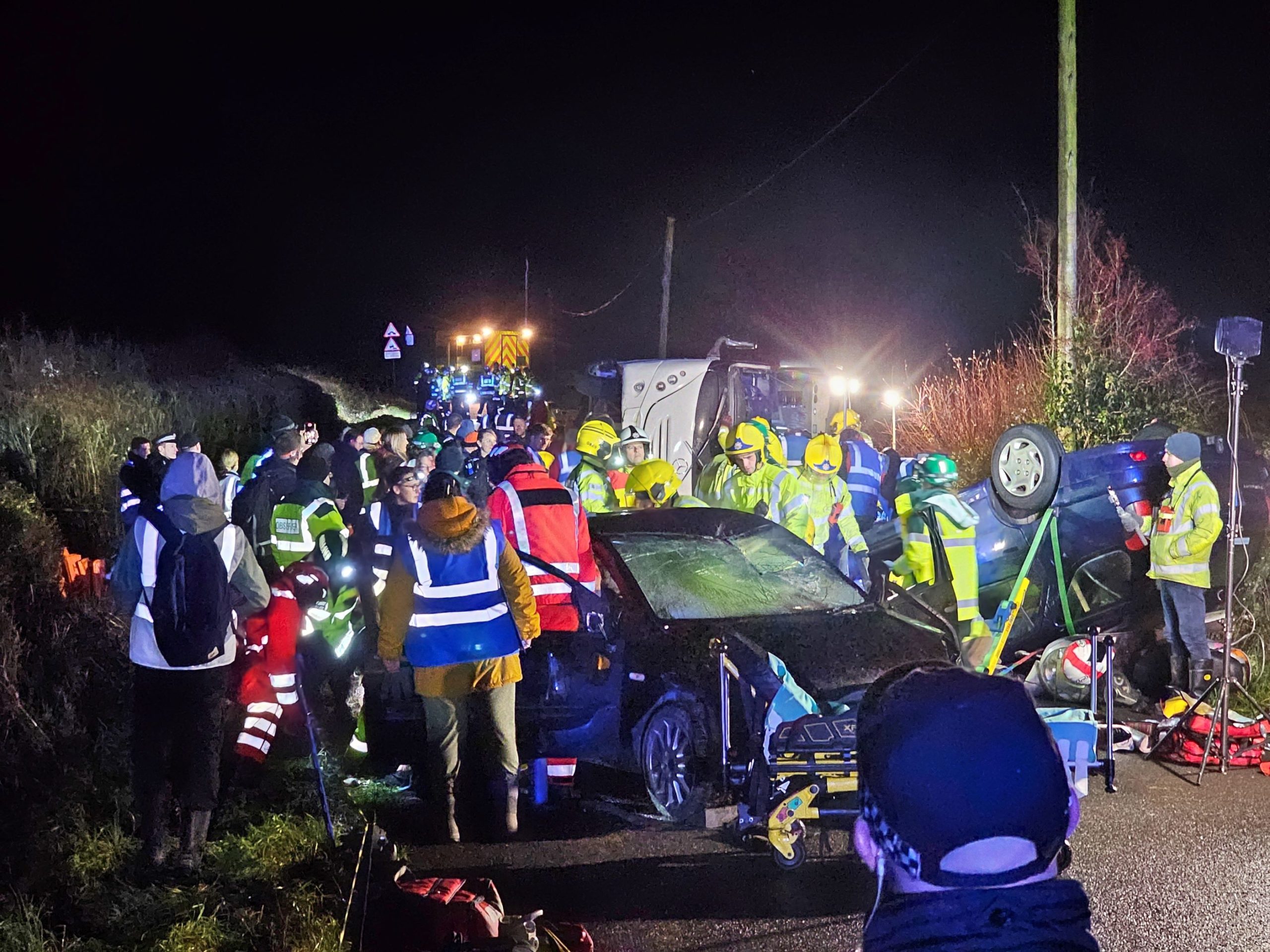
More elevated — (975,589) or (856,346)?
(856,346)

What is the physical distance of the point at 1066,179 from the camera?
13312mm

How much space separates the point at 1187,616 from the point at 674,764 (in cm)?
387

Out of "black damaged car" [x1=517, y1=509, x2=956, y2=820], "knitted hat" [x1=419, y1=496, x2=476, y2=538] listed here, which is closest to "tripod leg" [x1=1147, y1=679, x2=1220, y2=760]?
"black damaged car" [x1=517, y1=509, x2=956, y2=820]

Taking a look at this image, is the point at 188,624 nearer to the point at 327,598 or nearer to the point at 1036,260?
the point at 327,598

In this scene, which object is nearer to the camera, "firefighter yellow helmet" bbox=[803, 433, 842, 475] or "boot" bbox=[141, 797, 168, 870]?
"boot" bbox=[141, 797, 168, 870]

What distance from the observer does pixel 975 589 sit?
7.59m

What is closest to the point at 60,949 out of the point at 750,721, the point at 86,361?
the point at 750,721

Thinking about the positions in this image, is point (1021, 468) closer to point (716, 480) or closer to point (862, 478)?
point (862, 478)

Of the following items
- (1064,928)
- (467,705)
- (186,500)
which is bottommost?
(467,705)

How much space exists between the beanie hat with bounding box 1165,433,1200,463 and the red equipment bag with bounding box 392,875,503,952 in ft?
18.0

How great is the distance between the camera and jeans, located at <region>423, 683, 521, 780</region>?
18.4 ft

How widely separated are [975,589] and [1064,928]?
6.17 metres

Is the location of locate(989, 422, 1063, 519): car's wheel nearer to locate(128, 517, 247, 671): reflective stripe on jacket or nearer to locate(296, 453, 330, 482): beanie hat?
locate(296, 453, 330, 482): beanie hat


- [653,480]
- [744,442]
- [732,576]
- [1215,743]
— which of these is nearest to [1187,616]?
[1215,743]
